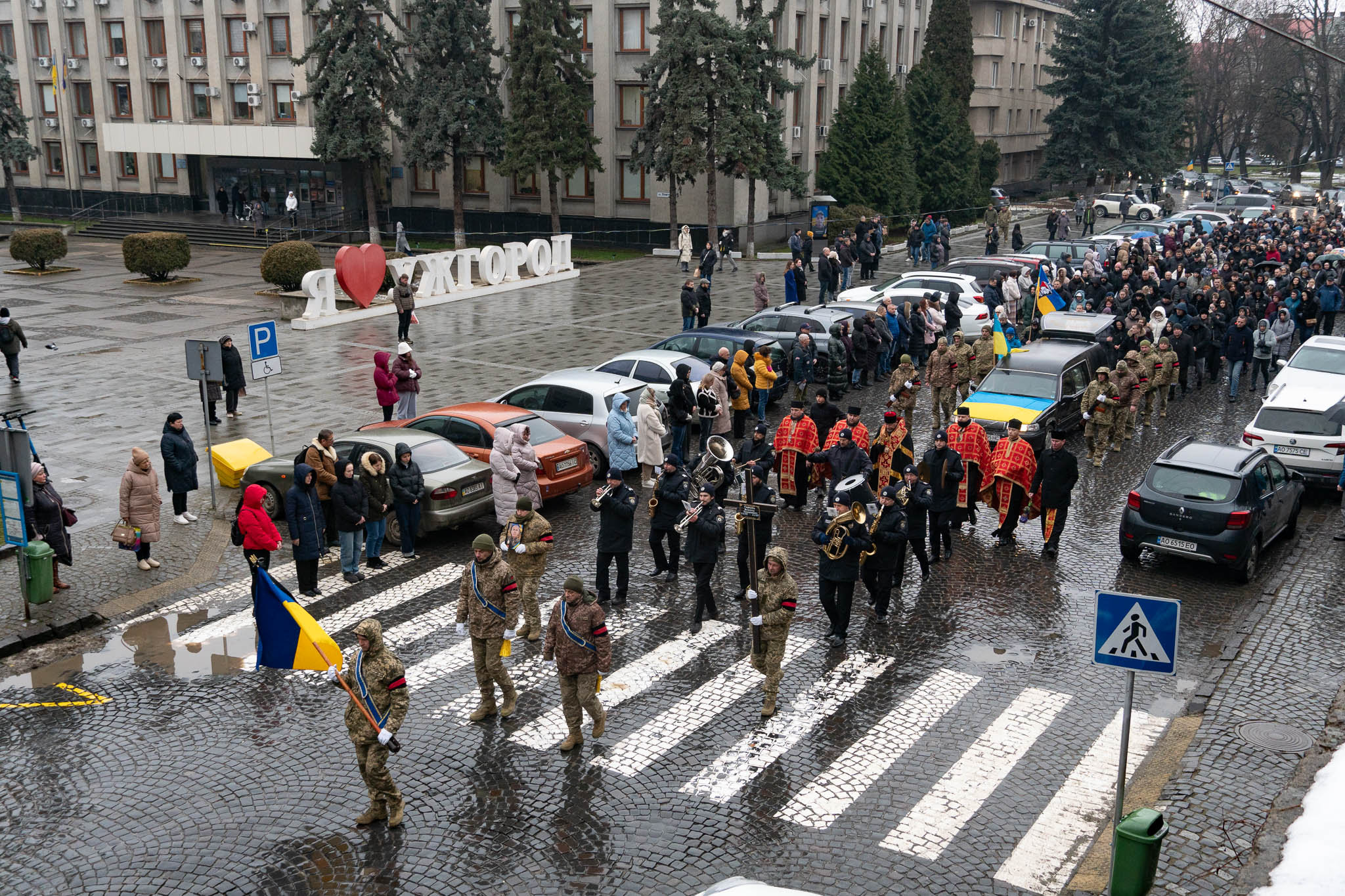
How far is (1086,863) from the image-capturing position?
8.75 meters

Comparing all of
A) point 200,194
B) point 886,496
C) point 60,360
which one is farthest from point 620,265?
point 886,496

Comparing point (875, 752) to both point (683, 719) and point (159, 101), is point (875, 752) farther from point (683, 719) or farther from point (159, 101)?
point (159, 101)

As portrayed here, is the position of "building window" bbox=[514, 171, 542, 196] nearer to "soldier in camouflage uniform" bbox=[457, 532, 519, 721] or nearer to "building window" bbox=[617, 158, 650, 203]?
"building window" bbox=[617, 158, 650, 203]

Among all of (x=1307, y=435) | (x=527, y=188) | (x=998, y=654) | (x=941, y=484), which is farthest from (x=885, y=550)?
(x=527, y=188)

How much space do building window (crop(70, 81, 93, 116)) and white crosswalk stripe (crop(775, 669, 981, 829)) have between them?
6131 centimetres

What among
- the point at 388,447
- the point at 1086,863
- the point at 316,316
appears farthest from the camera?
the point at 316,316

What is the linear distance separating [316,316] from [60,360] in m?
6.46

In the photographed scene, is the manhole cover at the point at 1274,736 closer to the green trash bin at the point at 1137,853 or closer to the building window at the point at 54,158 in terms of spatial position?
the green trash bin at the point at 1137,853

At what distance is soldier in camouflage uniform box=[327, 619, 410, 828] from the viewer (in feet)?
29.7

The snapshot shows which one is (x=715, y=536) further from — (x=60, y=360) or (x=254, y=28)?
(x=254, y=28)

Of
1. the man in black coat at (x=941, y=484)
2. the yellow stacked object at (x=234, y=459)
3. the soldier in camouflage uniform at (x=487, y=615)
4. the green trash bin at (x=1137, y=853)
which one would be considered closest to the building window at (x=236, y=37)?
the yellow stacked object at (x=234, y=459)

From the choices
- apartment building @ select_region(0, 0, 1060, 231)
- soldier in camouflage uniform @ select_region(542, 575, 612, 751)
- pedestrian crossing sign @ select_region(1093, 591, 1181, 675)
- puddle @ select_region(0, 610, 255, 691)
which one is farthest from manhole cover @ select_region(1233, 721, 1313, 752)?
apartment building @ select_region(0, 0, 1060, 231)

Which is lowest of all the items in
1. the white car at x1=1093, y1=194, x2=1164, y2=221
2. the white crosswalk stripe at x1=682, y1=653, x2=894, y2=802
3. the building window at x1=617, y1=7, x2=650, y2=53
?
the white crosswalk stripe at x1=682, y1=653, x2=894, y2=802

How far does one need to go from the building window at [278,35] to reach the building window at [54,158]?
1717 cm
